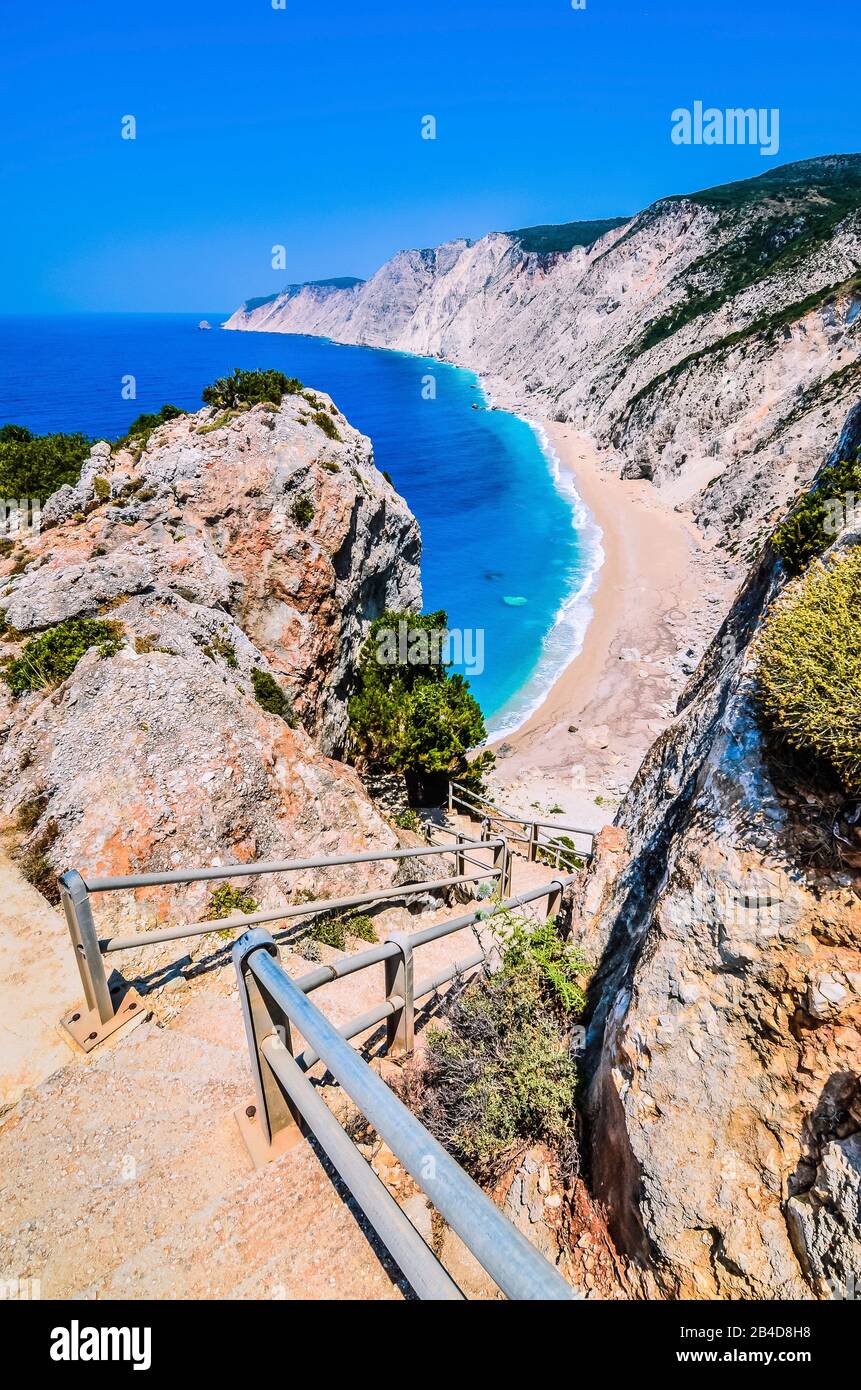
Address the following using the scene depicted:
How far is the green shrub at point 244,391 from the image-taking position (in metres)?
20.8

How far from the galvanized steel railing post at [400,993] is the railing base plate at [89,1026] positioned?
182 cm

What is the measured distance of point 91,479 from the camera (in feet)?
59.3

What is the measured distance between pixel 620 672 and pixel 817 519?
94.3ft

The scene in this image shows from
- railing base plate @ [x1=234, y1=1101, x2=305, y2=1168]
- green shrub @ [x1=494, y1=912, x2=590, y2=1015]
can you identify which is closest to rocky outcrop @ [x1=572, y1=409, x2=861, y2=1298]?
green shrub @ [x1=494, y1=912, x2=590, y2=1015]

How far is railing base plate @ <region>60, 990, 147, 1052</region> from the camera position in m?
4.25

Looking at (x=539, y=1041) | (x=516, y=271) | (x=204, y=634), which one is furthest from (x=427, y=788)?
(x=516, y=271)

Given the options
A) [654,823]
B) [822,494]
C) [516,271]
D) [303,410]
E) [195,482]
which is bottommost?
[654,823]

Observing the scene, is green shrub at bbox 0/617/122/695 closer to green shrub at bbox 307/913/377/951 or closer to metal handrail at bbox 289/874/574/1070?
green shrub at bbox 307/913/377/951

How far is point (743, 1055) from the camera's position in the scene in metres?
4.02

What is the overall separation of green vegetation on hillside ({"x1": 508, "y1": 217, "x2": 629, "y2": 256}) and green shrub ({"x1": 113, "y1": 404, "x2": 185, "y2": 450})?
5880 inches

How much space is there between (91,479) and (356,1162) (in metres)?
20.1

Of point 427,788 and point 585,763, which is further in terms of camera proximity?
point 585,763

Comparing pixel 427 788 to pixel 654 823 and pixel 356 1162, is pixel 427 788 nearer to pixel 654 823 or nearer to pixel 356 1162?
pixel 654 823

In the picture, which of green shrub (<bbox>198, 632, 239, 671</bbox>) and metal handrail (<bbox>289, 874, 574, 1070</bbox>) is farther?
green shrub (<bbox>198, 632, 239, 671</bbox>)
